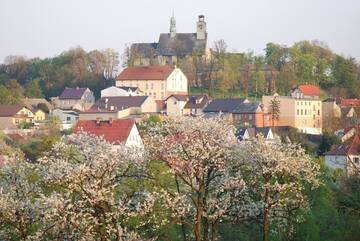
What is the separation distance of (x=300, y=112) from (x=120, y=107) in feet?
52.0

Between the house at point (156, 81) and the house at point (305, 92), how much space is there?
12.2 metres

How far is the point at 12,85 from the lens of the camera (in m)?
79.9

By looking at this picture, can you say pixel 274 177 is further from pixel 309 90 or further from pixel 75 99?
pixel 75 99

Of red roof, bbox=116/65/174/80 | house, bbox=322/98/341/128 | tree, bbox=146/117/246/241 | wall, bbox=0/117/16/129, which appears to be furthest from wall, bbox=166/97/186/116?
tree, bbox=146/117/246/241

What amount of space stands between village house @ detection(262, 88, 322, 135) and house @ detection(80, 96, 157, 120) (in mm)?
10491

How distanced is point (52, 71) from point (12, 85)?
5630 millimetres

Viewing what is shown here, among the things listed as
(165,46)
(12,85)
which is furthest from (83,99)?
(165,46)

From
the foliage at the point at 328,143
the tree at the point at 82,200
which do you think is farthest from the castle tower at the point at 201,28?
the tree at the point at 82,200

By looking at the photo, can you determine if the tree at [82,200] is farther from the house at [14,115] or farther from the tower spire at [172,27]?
the tower spire at [172,27]

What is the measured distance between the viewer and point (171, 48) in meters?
87.1

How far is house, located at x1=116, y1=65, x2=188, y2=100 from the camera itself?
7619cm

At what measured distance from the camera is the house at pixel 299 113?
66.8 meters

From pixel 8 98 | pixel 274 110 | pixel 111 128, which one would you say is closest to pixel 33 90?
pixel 8 98

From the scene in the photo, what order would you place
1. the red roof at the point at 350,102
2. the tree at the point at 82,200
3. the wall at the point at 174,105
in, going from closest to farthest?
the tree at the point at 82,200 < the wall at the point at 174,105 < the red roof at the point at 350,102
